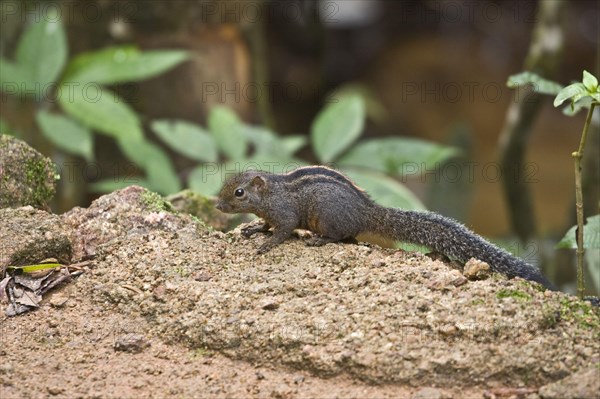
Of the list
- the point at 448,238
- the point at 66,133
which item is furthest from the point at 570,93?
the point at 66,133

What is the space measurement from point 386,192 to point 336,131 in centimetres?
78

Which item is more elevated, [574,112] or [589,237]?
[574,112]

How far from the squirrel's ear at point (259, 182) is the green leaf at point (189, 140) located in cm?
166

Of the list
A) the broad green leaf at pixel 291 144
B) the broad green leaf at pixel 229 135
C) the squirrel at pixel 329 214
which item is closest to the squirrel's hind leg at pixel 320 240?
the squirrel at pixel 329 214

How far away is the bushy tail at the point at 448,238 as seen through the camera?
12.4ft

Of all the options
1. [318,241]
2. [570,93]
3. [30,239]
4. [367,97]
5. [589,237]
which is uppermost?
[367,97]

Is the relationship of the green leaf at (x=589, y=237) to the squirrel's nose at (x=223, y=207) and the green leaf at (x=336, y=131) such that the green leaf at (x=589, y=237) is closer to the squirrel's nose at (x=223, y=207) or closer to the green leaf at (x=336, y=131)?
the squirrel's nose at (x=223, y=207)

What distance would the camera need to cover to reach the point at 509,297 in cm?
331

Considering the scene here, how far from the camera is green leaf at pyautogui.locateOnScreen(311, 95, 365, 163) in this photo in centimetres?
611

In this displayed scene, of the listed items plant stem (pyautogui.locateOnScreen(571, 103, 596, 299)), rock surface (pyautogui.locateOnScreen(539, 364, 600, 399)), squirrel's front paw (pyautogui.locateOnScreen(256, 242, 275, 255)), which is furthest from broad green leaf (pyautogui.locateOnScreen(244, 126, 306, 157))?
rock surface (pyautogui.locateOnScreen(539, 364, 600, 399))

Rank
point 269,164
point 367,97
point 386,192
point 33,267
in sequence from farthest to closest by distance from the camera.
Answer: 1. point 367,97
2. point 269,164
3. point 386,192
4. point 33,267

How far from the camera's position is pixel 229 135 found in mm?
6207

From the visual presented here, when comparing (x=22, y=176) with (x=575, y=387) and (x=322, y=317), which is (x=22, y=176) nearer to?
(x=322, y=317)

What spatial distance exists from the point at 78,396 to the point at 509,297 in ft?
5.58
